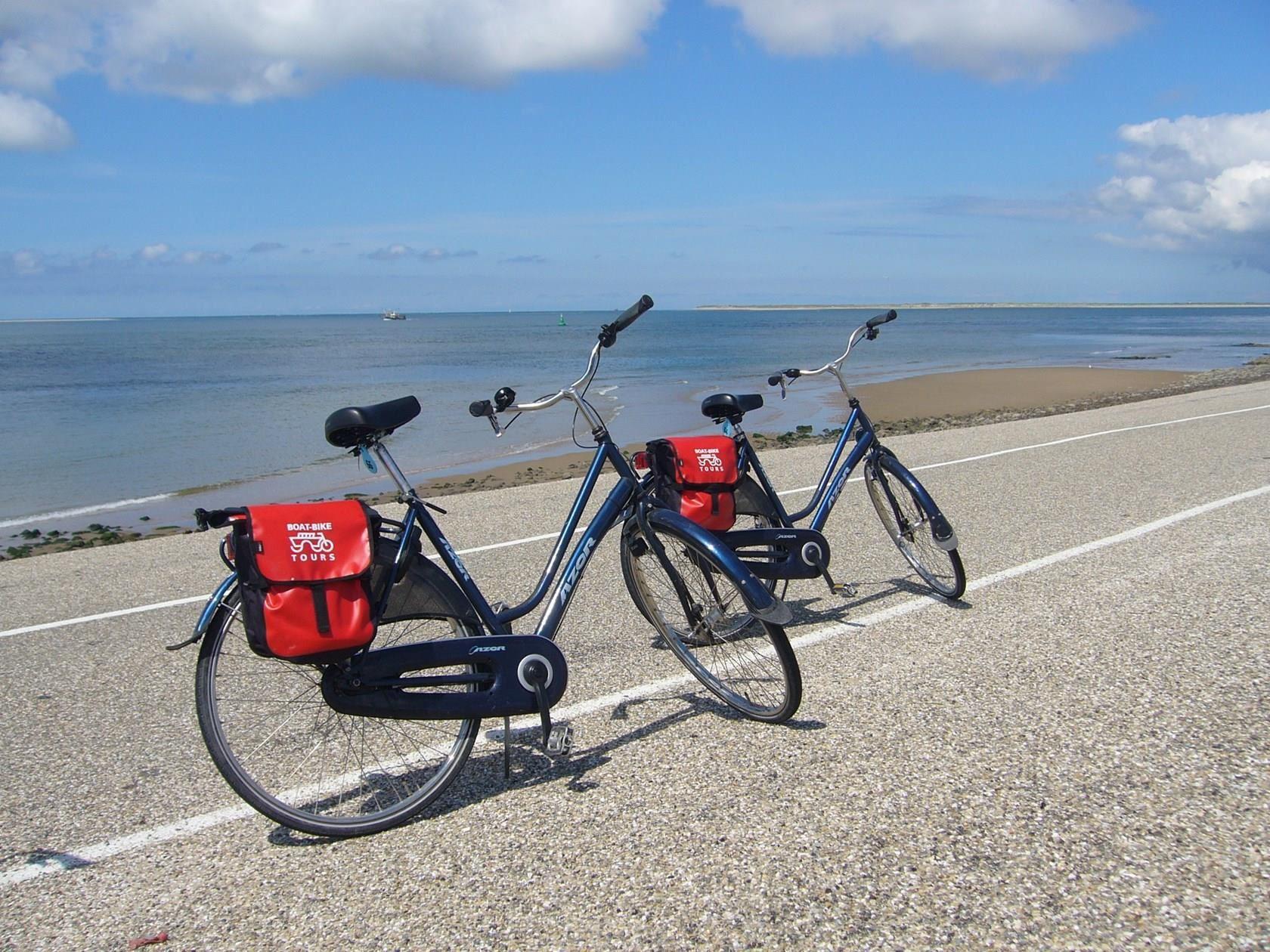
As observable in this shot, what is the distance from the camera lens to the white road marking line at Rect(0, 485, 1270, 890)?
125 inches

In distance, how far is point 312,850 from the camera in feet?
10.5

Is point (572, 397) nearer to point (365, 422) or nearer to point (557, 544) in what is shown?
point (557, 544)

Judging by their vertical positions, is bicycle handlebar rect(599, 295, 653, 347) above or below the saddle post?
above

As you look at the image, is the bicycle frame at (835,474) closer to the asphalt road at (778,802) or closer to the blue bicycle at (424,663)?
the asphalt road at (778,802)

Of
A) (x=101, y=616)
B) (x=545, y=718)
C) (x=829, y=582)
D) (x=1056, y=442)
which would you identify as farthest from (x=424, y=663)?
(x=1056, y=442)

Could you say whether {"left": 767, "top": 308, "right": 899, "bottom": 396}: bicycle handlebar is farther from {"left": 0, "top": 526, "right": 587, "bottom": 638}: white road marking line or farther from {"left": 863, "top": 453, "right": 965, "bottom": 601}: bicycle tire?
→ {"left": 0, "top": 526, "right": 587, "bottom": 638}: white road marking line

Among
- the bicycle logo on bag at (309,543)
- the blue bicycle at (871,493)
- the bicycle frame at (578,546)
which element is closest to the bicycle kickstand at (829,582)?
the blue bicycle at (871,493)

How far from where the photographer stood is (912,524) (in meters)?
5.78

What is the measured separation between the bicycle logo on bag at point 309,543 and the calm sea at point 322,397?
1236 cm

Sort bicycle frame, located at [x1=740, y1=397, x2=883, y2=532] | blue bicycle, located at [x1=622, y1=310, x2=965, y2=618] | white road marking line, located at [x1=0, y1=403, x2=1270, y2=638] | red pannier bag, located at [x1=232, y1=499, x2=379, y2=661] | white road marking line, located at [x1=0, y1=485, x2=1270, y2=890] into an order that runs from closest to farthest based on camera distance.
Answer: red pannier bag, located at [x1=232, y1=499, x2=379, y2=661] < white road marking line, located at [x1=0, y1=485, x2=1270, y2=890] < blue bicycle, located at [x1=622, y1=310, x2=965, y2=618] < bicycle frame, located at [x1=740, y1=397, x2=883, y2=532] < white road marking line, located at [x1=0, y1=403, x2=1270, y2=638]

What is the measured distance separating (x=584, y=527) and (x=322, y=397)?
25977mm

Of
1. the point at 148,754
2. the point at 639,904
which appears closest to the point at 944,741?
the point at 639,904

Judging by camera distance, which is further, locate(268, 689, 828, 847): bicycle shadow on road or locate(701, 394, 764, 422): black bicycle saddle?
locate(701, 394, 764, 422): black bicycle saddle

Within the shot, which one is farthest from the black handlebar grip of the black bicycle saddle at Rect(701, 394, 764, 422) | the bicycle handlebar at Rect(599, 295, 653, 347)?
the black bicycle saddle at Rect(701, 394, 764, 422)
